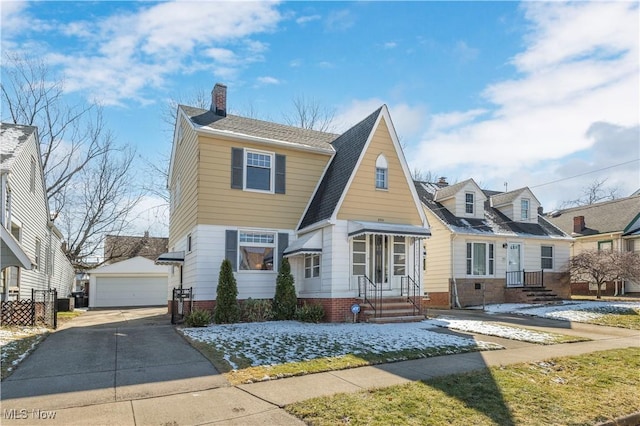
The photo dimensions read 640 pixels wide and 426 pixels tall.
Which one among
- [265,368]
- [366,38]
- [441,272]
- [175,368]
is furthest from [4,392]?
[441,272]

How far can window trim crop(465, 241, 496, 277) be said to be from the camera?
73.3ft

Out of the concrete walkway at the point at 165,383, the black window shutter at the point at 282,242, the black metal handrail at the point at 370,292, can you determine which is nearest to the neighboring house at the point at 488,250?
the black metal handrail at the point at 370,292

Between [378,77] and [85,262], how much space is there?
108 feet

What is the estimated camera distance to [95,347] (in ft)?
33.1

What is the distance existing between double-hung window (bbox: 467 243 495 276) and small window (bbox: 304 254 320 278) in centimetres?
984

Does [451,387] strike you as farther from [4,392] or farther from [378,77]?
[378,77]

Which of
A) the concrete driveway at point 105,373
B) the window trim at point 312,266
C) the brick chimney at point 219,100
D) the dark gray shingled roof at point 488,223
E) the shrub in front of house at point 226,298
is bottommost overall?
the concrete driveway at point 105,373

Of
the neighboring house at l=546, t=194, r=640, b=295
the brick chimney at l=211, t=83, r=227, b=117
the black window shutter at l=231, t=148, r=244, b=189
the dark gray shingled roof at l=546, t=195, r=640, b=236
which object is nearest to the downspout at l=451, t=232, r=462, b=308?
the black window shutter at l=231, t=148, r=244, b=189

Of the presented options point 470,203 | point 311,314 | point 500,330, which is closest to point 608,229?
point 470,203

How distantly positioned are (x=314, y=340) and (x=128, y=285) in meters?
23.9

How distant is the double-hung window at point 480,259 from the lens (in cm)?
2244

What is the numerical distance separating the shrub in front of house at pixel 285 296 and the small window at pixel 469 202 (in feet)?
41.6

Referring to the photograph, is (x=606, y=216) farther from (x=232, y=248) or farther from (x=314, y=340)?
(x=314, y=340)

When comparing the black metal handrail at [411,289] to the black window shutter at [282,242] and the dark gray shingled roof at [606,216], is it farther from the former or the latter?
the dark gray shingled roof at [606,216]
